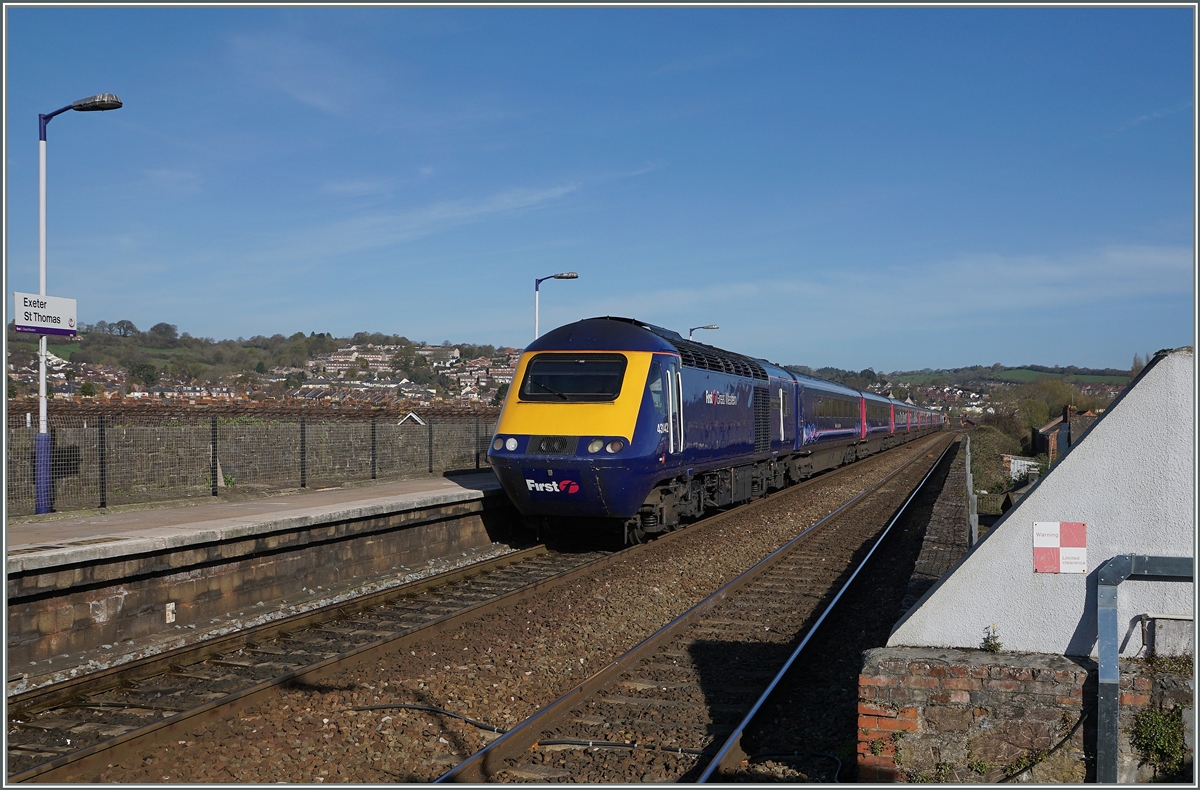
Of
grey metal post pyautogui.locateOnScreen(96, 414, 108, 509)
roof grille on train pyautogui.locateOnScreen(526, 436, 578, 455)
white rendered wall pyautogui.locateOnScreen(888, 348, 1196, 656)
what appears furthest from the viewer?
grey metal post pyautogui.locateOnScreen(96, 414, 108, 509)

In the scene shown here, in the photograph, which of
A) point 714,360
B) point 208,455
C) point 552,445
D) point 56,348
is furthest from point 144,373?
point 552,445

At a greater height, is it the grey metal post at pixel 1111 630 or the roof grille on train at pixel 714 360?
the roof grille on train at pixel 714 360

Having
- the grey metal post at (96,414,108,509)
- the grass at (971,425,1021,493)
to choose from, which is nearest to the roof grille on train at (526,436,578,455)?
the grey metal post at (96,414,108,509)

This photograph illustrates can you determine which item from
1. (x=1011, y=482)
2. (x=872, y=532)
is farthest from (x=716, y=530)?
(x=1011, y=482)

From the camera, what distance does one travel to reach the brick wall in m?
4.37

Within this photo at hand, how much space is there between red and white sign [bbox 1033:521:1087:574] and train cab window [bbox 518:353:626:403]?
298 inches

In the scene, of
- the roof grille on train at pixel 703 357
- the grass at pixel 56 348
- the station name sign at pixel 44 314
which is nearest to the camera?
the station name sign at pixel 44 314

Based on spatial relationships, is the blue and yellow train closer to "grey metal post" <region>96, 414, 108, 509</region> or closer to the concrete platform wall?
the concrete platform wall

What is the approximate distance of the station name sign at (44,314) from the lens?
11406mm

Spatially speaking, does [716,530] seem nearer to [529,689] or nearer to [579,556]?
[579,556]

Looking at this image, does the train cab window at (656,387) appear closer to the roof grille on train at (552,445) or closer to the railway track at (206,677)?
the roof grille on train at (552,445)

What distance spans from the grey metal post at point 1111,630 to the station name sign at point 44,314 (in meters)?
12.1

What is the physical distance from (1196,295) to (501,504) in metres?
11.7

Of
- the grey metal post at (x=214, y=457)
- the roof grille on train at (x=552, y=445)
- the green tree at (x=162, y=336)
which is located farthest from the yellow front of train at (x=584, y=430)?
the green tree at (x=162, y=336)
